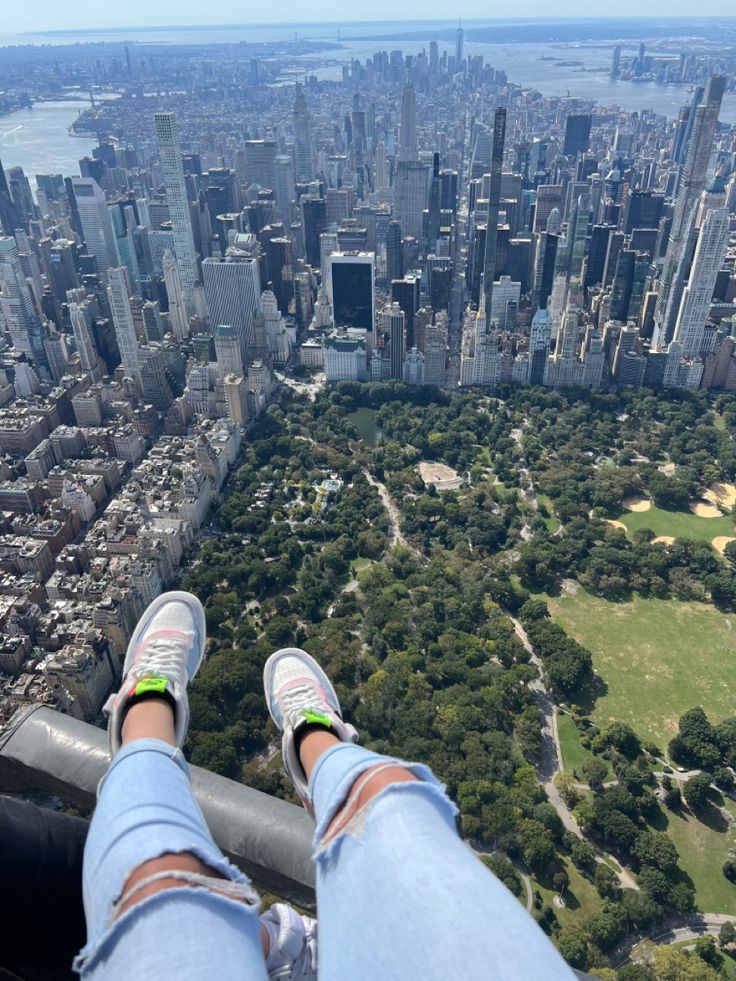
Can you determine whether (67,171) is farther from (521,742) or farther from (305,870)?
(305,870)

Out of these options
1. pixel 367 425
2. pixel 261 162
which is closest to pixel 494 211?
pixel 367 425

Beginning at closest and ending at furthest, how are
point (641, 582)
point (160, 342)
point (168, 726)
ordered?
1. point (168, 726)
2. point (641, 582)
3. point (160, 342)

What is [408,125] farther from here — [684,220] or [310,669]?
[310,669]

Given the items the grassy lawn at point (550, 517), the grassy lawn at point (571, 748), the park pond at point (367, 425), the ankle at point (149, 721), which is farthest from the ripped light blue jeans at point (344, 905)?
the park pond at point (367, 425)

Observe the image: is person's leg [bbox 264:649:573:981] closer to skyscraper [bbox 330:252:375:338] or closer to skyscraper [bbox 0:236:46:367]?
skyscraper [bbox 330:252:375:338]

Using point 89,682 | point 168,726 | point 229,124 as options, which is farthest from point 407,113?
point 168,726

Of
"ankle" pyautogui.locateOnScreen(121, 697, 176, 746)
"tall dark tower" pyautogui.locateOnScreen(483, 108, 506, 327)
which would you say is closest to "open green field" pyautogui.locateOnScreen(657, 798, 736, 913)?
"ankle" pyautogui.locateOnScreen(121, 697, 176, 746)
